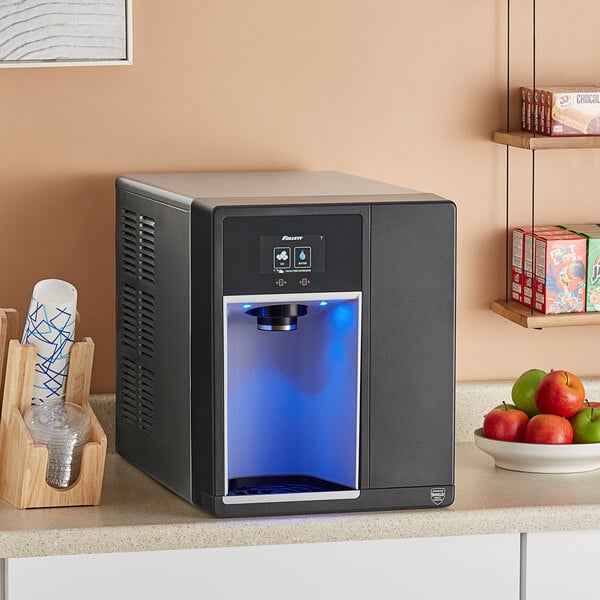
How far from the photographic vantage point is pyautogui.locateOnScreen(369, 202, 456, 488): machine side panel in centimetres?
168

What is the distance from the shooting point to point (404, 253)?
66.2 inches

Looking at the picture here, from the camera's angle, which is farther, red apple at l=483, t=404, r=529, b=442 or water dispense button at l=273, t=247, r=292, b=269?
red apple at l=483, t=404, r=529, b=442

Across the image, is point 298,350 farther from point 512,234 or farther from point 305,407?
point 512,234

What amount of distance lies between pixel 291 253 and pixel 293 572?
0.44 m

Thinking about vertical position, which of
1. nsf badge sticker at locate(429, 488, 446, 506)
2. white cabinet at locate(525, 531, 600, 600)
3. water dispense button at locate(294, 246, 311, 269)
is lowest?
white cabinet at locate(525, 531, 600, 600)

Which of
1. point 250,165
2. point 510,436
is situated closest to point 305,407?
point 510,436

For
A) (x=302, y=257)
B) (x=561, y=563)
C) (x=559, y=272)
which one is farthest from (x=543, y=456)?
(x=302, y=257)

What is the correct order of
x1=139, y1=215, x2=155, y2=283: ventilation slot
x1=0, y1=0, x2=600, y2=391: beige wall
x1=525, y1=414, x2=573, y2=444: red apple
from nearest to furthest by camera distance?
x1=139, y1=215, x2=155, y2=283: ventilation slot < x1=525, y1=414, x2=573, y2=444: red apple < x1=0, y1=0, x2=600, y2=391: beige wall

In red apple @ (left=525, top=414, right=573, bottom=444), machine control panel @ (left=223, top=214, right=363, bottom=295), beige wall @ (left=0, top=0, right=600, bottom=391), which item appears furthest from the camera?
beige wall @ (left=0, top=0, right=600, bottom=391)

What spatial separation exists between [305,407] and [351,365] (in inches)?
5.6

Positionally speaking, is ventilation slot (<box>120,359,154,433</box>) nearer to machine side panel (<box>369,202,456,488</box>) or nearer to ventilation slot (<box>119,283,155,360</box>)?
ventilation slot (<box>119,283,155,360</box>)

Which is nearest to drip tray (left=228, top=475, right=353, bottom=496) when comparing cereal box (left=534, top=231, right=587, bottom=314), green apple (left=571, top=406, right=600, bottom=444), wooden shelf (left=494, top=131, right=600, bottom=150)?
green apple (left=571, top=406, right=600, bottom=444)

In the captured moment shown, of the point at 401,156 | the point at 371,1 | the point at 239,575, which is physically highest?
the point at 371,1

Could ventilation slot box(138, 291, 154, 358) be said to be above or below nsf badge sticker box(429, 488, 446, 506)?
above
